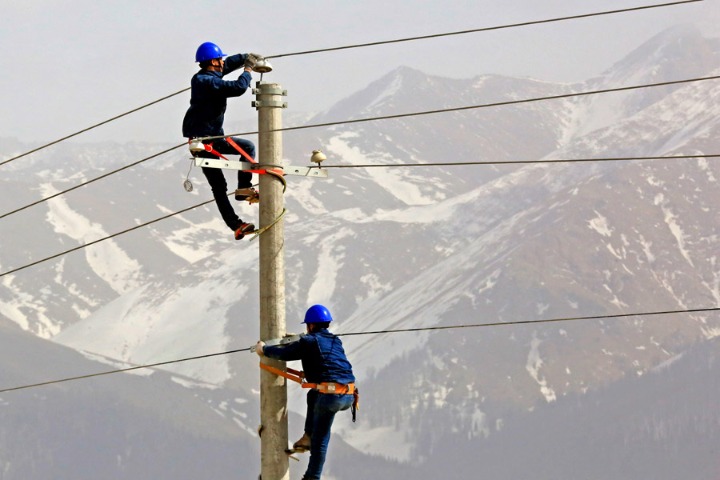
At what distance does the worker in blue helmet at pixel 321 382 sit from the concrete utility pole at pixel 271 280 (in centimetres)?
54

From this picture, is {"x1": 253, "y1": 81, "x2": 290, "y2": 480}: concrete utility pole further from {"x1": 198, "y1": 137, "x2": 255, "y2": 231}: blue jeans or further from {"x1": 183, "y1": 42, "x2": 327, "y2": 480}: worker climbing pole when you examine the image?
{"x1": 198, "y1": 137, "x2": 255, "y2": 231}: blue jeans

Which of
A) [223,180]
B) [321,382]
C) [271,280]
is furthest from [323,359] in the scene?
[223,180]

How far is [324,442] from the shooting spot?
77.7 ft

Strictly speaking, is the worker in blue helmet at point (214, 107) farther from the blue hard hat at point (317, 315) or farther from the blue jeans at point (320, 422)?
the blue jeans at point (320, 422)

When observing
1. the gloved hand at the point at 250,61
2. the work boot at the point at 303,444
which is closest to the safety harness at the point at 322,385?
the work boot at the point at 303,444

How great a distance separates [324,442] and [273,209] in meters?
3.99

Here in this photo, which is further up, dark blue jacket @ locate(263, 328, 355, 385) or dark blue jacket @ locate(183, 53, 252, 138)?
dark blue jacket @ locate(183, 53, 252, 138)

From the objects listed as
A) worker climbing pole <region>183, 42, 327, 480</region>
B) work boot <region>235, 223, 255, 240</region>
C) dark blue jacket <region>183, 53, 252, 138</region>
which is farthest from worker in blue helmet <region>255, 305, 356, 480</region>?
dark blue jacket <region>183, 53, 252, 138</region>

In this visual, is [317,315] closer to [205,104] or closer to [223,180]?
[223,180]

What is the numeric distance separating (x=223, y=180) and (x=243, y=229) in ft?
5.39

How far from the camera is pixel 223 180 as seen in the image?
26.2 m

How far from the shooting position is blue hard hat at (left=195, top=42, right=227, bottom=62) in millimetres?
25031

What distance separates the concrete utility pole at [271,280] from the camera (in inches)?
894

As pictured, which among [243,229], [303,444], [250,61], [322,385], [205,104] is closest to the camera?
[322,385]
